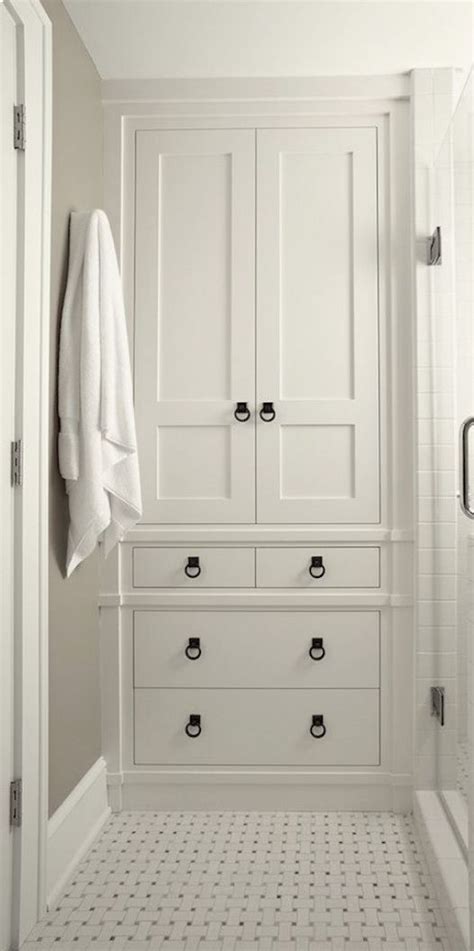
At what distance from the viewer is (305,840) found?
7.90ft

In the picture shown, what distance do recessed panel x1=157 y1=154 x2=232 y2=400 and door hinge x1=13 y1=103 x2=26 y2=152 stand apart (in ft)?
2.64

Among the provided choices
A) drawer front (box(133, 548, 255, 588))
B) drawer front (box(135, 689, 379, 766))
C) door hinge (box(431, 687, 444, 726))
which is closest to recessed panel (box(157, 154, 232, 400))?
drawer front (box(133, 548, 255, 588))

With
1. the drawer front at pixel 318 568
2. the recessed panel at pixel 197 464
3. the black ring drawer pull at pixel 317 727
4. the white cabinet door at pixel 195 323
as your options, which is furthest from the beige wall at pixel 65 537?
the black ring drawer pull at pixel 317 727

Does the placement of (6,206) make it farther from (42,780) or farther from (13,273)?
(42,780)

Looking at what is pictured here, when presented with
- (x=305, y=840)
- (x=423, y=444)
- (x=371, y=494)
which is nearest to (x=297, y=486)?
(x=371, y=494)

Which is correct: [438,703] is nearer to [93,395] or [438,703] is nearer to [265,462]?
[265,462]

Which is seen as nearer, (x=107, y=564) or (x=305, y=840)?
(x=305, y=840)

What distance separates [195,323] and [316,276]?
0.43 m

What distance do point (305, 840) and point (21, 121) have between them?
212 cm

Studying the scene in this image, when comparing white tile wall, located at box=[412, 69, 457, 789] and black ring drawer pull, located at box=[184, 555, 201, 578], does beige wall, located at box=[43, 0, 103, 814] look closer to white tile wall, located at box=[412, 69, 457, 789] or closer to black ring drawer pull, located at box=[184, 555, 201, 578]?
black ring drawer pull, located at box=[184, 555, 201, 578]

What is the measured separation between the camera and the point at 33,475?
1971 millimetres

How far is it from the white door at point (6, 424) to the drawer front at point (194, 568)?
824mm

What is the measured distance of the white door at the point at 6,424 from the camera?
1.82 metres

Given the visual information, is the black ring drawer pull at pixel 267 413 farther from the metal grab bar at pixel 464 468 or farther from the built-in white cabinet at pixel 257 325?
the metal grab bar at pixel 464 468
